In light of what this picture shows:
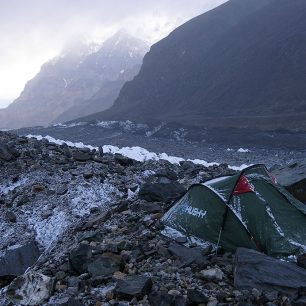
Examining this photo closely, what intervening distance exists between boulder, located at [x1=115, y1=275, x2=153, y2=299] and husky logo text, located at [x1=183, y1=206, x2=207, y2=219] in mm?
1831

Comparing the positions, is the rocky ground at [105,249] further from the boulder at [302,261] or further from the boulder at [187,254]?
the boulder at [302,261]

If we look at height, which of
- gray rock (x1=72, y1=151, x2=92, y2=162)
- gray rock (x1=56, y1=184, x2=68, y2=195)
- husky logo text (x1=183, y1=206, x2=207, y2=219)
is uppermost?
gray rock (x1=72, y1=151, x2=92, y2=162)

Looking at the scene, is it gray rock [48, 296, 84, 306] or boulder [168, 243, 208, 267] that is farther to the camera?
boulder [168, 243, 208, 267]

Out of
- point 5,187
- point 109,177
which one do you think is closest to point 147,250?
point 109,177

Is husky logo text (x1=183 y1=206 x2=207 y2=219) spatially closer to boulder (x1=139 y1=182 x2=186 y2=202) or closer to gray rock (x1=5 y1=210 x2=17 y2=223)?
boulder (x1=139 y1=182 x2=186 y2=202)

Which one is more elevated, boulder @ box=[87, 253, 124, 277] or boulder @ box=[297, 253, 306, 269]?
boulder @ box=[87, 253, 124, 277]

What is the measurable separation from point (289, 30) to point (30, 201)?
259 feet

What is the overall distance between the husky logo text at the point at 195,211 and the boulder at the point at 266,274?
1.30 m

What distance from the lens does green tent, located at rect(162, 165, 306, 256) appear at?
6.38 meters

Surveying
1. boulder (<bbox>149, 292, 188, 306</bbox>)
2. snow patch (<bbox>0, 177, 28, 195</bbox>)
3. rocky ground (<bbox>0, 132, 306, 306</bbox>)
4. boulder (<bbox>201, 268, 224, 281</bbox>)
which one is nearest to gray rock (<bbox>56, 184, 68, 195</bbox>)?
rocky ground (<bbox>0, 132, 306, 306</bbox>)

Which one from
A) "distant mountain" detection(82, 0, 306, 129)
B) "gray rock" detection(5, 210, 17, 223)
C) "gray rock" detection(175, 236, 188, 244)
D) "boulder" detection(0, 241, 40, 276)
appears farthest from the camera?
"distant mountain" detection(82, 0, 306, 129)

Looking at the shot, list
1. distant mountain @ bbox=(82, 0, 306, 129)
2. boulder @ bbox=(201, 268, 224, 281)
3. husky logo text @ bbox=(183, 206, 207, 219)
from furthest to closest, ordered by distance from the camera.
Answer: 1. distant mountain @ bbox=(82, 0, 306, 129)
2. husky logo text @ bbox=(183, 206, 207, 219)
3. boulder @ bbox=(201, 268, 224, 281)

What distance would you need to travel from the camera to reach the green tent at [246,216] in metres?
6.38

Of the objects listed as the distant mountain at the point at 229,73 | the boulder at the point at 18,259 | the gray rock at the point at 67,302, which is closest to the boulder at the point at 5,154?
the boulder at the point at 18,259
